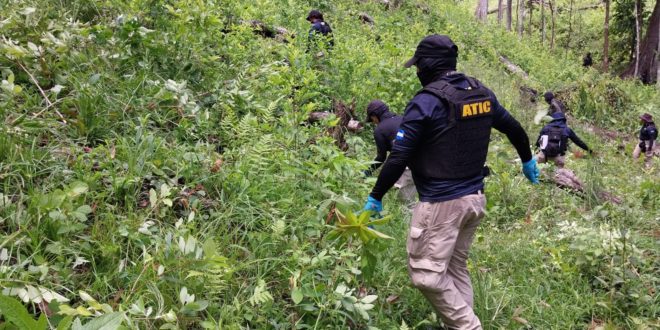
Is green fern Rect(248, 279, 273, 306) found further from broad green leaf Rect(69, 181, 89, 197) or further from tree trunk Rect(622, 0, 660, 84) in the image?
tree trunk Rect(622, 0, 660, 84)

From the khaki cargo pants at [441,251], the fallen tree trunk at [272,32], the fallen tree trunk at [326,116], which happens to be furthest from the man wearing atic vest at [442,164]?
the fallen tree trunk at [272,32]

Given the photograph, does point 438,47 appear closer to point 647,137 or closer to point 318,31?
point 318,31

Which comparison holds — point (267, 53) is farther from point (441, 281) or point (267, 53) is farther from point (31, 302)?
point (31, 302)

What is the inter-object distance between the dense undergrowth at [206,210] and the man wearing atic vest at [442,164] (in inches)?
11.5

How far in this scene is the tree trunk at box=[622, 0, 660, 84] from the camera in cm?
2023

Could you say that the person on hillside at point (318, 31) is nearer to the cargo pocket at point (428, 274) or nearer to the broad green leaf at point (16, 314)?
the cargo pocket at point (428, 274)

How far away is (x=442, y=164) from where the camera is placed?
327 cm

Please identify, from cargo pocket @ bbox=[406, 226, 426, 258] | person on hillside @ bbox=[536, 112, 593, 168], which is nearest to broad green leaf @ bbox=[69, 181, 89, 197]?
cargo pocket @ bbox=[406, 226, 426, 258]

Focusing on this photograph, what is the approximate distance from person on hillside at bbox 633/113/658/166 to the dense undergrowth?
4470mm

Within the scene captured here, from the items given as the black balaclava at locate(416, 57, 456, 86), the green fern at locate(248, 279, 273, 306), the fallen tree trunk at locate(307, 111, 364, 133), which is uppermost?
the black balaclava at locate(416, 57, 456, 86)

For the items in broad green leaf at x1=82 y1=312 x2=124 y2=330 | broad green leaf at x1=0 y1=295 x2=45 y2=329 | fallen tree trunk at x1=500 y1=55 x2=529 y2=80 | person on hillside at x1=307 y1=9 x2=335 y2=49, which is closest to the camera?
broad green leaf at x1=0 y1=295 x2=45 y2=329

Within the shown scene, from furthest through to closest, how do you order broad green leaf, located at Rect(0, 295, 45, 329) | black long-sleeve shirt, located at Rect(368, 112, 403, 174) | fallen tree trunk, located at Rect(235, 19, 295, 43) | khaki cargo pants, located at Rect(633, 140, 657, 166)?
khaki cargo pants, located at Rect(633, 140, 657, 166) → fallen tree trunk, located at Rect(235, 19, 295, 43) → black long-sleeve shirt, located at Rect(368, 112, 403, 174) → broad green leaf, located at Rect(0, 295, 45, 329)

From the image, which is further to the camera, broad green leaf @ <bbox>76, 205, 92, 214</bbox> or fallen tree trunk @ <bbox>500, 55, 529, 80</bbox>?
fallen tree trunk @ <bbox>500, 55, 529, 80</bbox>

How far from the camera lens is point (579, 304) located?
14.2 feet
